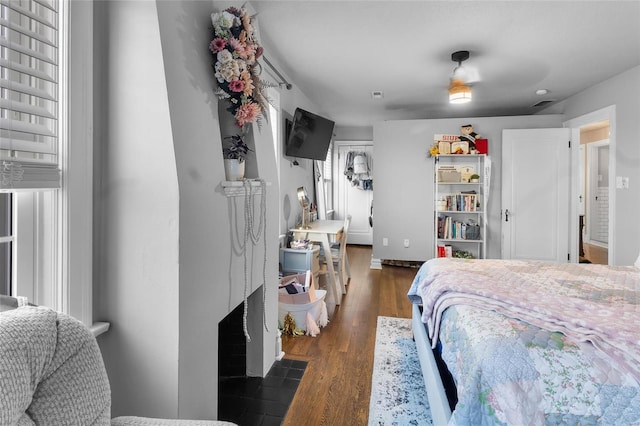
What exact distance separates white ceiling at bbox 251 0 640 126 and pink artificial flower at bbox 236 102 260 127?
43.0 inches

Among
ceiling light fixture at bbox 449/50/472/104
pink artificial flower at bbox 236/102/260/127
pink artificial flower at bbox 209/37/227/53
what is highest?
ceiling light fixture at bbox 449/50/472/104

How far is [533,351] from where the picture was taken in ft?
4.15

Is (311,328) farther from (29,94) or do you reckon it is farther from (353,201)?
(353,201)

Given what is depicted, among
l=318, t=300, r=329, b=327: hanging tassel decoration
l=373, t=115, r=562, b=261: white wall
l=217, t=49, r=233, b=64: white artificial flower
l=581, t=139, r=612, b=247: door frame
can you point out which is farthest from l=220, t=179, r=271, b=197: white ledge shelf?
l=581, t=139, r=612, b=247: door frame

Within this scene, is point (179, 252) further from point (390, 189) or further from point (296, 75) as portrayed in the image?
point (390, 189)

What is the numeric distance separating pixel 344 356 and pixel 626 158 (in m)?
3.67

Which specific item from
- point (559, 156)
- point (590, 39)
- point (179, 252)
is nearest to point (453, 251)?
point (559, 156)

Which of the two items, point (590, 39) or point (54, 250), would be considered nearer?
point (54, 250)

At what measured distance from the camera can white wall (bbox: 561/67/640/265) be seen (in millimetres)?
3672

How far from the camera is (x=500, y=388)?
118cm

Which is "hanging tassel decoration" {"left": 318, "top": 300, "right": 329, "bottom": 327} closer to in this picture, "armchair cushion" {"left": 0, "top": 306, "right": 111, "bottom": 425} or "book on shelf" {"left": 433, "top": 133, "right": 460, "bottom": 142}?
"armchair cushion" {"left": 0, "top": 306, "right": 111, "bottom": 425}

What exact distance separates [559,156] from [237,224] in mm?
4833

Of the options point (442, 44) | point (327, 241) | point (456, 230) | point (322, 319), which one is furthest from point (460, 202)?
point (322, 319)

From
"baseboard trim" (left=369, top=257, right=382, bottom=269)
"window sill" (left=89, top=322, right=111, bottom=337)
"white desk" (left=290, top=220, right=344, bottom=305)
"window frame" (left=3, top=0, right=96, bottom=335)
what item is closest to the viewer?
"window frame" (left=3, top=0, right=96, bottom=335)
